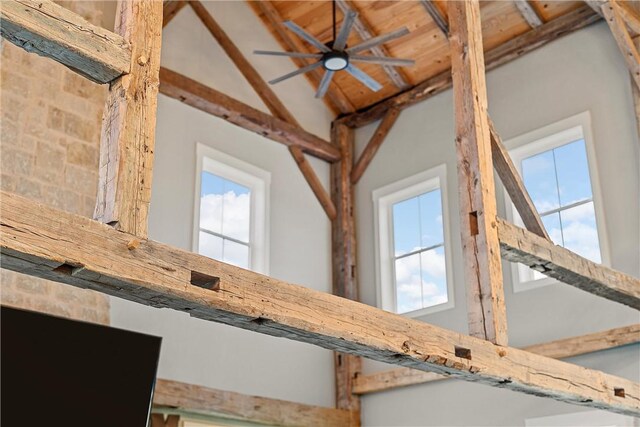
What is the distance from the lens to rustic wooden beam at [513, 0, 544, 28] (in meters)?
7.55

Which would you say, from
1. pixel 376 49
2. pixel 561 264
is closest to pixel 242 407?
pixel 561 264

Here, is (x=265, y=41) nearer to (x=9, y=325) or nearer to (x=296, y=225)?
(x=296, y=225)

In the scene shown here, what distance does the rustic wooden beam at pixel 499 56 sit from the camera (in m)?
7.41

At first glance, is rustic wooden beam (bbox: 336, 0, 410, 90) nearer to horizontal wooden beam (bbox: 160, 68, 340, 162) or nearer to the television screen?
horizontal wooden beam (bbox: 160, 68, 340, 162)

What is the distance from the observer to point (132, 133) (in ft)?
9.84

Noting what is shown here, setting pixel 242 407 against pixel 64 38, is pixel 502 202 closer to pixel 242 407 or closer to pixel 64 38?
pixel 242 407

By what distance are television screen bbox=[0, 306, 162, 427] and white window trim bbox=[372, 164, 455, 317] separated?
4.84m

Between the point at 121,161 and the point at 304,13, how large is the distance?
235 inches

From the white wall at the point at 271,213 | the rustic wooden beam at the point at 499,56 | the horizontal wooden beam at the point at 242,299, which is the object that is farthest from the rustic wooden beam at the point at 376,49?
the horizontal wooden beam at the point at 242,299

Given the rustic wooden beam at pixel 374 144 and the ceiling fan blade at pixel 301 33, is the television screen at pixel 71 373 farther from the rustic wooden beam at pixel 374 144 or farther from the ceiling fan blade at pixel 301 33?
the rustic wooden beam at pixel 374 144

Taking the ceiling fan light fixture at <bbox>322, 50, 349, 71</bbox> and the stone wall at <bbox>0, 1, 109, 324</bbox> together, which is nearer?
the stone wall at <bbox>0, 1, 109, 324</bbox>

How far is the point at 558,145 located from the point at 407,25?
205 cm

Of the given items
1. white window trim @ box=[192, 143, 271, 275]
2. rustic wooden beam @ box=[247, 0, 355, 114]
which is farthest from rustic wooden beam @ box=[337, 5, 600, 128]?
white window trim @ box=[192, 143, 271, 275]

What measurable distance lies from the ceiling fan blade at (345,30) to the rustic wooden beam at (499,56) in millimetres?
1682
